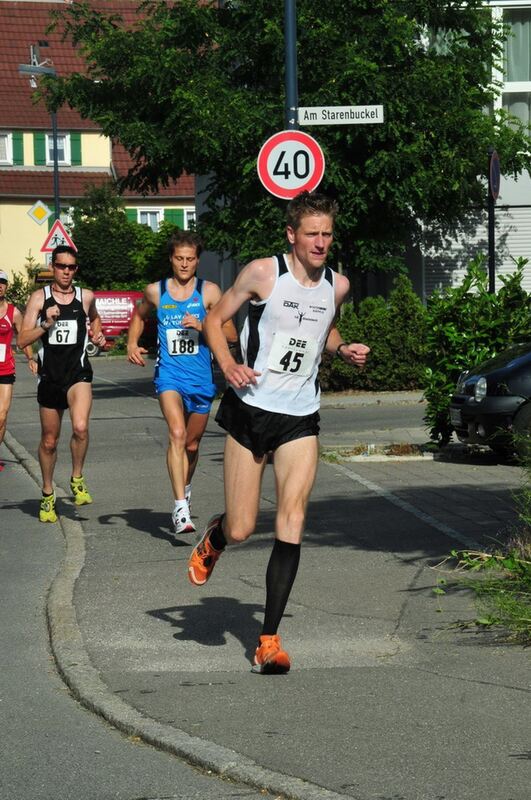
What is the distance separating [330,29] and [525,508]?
57.3ft

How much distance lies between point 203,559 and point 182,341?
3.44m

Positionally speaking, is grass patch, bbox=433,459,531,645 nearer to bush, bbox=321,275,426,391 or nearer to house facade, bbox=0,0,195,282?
bush, bbox=321,275,426,391

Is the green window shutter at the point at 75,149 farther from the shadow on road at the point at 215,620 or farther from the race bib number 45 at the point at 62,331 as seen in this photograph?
the shadow on road at the point at 215,620

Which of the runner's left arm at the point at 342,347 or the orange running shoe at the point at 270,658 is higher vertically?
the runner's left arm at the point at 342,347

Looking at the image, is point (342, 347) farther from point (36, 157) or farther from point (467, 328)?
point (36, 157)

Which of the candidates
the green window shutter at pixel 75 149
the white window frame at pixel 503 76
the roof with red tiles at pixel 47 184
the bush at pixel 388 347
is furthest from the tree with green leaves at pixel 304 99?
the green window shutter at pixel 75 149

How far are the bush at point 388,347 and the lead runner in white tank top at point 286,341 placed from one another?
18162mm

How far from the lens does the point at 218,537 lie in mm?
7137

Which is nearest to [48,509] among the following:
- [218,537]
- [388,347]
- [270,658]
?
[218,537]

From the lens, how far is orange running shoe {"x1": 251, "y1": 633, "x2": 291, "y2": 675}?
20.9 ft

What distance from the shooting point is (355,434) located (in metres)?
18.1

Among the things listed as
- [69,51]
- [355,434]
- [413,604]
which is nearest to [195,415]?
[413,604]

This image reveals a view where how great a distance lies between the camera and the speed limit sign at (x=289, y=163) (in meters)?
14.4

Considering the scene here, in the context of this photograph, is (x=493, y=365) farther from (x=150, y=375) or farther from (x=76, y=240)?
(x=76, y=240)
